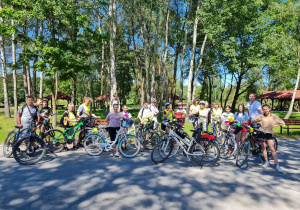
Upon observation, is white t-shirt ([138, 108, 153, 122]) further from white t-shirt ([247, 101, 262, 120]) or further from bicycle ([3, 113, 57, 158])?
bicycle ([3, 113, 57, 158])

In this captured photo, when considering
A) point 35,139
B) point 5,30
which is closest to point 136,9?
point 5,30

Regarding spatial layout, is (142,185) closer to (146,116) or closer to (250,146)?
(250,146)

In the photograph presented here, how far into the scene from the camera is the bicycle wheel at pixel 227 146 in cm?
685

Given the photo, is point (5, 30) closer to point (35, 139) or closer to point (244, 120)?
point (35, 139)

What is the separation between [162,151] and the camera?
608 cm

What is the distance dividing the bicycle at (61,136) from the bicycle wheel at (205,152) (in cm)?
390

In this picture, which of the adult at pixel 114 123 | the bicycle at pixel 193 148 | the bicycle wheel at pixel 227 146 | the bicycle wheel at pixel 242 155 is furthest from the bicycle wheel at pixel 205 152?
the adult at pixel 114 123

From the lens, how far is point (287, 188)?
4.36m

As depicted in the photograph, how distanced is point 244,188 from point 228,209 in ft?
3.48

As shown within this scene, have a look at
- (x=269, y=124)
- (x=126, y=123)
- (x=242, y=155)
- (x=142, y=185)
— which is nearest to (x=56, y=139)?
(x=126, y=123)

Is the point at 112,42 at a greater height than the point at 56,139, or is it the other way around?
the point at 112,42

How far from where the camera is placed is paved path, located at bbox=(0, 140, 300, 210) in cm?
367

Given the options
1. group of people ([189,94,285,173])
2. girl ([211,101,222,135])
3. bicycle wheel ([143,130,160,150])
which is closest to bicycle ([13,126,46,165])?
bicycle wheel ([143,130,160,150])

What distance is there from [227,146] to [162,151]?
246 centimetres
